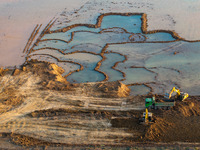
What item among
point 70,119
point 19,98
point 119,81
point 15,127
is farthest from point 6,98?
point 119,81

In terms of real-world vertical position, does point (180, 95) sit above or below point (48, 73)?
above

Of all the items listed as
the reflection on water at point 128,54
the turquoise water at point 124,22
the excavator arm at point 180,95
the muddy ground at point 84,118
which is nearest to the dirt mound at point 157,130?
the muddy ground at point 84,118

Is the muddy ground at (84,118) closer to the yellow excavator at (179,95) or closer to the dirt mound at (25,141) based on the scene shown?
the dirt mound at (25,141)

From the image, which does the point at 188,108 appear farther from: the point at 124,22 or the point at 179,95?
the point at 124,22

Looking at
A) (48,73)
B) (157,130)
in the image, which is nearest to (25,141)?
(48,73)

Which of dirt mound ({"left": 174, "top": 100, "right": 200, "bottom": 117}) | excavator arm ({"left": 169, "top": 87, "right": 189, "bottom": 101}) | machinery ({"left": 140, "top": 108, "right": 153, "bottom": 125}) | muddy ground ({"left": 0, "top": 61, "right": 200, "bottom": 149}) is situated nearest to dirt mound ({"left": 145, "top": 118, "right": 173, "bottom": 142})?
muddy ground ({"left": 0, "top": 61, "right": 200, "bottom": 149})

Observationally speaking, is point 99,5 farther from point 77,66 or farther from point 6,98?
point 6,98

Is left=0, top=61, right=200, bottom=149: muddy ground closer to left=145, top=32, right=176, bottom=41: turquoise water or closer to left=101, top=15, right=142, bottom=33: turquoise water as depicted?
left=145, top=32, right=176, bottom=41: turquoise water
